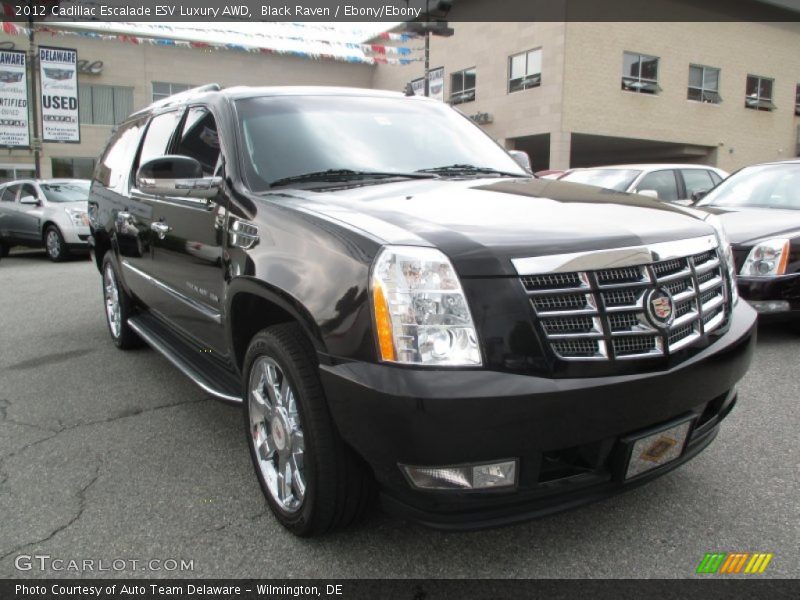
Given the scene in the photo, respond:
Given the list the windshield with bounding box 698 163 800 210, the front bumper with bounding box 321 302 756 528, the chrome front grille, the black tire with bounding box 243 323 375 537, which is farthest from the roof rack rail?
the windshield with bounding box 698 163 800 210

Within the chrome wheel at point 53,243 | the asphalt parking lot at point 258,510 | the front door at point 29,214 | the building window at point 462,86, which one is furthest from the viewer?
the building window at point 462,86

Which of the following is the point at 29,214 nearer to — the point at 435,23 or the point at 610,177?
the point at 435,23

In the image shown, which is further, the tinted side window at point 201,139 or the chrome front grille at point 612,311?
the tinted side window at point 201,139

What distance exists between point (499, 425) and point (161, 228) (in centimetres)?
273

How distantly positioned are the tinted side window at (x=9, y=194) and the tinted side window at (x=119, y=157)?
992 centimetres

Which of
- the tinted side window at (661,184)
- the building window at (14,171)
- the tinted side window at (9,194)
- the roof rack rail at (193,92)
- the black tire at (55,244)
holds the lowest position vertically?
the black tire at (55,244)

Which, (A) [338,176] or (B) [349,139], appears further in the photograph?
(B) [349,139]

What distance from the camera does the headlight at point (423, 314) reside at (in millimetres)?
1982

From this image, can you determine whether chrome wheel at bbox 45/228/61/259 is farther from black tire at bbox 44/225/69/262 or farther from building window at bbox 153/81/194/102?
building window at bbox 153/81/194/102

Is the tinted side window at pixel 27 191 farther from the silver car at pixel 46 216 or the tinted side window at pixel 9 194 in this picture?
the tinted side window at pixel 9 194

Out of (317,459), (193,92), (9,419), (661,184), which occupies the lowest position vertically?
(9,419)

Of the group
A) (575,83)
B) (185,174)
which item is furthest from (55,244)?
(575,83)

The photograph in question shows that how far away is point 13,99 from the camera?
64.0 feet

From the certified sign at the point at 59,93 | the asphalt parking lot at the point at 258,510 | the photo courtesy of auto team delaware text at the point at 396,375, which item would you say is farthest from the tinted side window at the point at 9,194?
the asphalt parking lot at the point at 258,510
